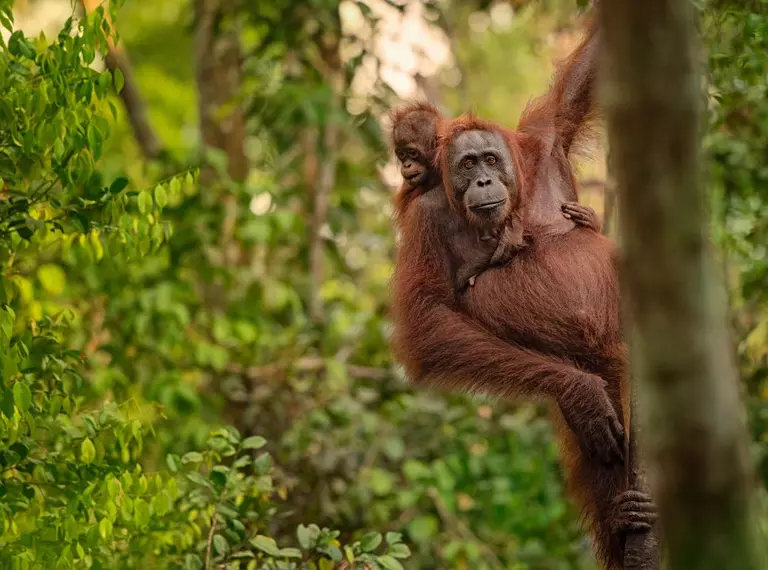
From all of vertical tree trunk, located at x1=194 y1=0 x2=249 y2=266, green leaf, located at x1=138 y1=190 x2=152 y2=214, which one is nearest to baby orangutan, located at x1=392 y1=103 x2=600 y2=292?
green leaf, located at x1=138 y1=190 x2=152 y2=214

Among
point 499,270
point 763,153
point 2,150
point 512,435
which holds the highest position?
point 763,153

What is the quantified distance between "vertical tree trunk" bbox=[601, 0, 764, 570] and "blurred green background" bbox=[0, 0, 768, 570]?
2.09 metres

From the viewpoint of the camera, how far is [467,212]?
427 centimetres

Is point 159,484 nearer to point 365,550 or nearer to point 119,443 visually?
point 119,443

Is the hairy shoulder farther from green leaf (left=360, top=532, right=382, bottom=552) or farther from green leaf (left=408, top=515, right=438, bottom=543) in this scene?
green leaf (left=408, top=515, right=438, bottom=543)

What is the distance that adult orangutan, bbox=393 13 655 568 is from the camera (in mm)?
4039

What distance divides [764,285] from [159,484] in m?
3.38

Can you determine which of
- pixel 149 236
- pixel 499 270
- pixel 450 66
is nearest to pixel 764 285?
pixel 499 270

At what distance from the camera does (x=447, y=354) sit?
427cm

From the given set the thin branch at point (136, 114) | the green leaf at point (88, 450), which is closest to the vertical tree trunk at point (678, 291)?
the green leaf at point (88, 450)

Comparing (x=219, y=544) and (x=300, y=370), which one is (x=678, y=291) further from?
(x=300, y=370)

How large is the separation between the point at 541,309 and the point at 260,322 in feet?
9.94

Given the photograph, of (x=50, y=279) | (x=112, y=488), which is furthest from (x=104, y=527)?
(x=50, y=279)

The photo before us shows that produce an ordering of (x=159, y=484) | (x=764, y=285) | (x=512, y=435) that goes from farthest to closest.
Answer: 1. (x=512, y=435)
2. (x=764, y=285)
3. (x=159, y=484)
